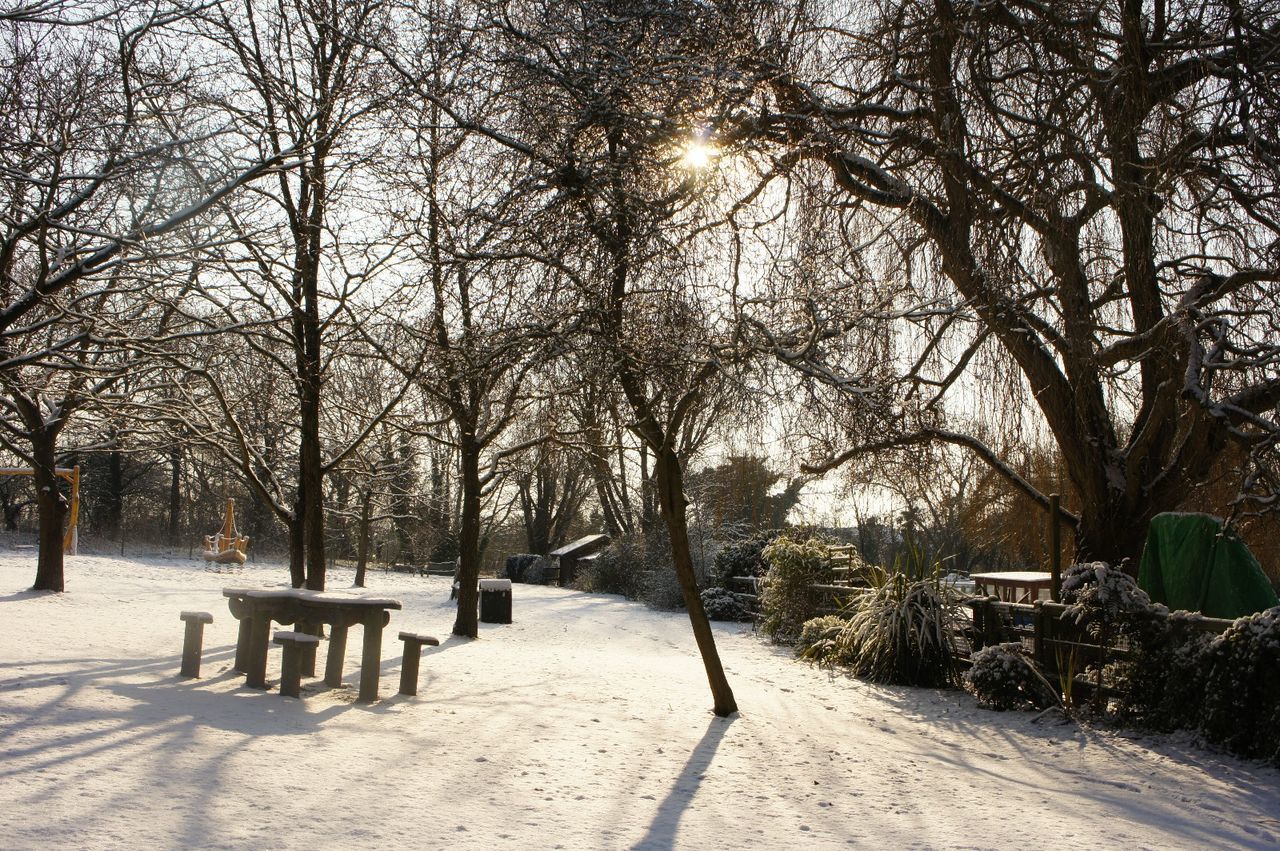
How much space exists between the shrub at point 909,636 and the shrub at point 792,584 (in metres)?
3.56

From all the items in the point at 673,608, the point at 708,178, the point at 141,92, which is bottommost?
the point at 673,608

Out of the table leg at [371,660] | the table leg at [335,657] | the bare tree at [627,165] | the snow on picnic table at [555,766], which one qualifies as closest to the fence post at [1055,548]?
the snow on picnic table at [555,766]

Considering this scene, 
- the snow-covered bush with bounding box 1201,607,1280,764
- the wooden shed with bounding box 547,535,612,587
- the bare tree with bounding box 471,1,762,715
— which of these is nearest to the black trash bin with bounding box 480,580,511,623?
the bare tree with bounding box 471,1,762,715

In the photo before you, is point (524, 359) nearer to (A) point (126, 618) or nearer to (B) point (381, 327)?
(B) point (381, 327)

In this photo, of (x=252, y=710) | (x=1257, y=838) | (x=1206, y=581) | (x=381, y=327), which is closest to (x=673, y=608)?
(x=381, y=327)

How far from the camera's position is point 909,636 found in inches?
436

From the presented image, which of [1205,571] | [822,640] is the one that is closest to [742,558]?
[822,640]

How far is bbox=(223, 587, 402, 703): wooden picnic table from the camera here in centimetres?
812

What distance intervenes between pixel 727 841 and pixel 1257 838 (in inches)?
110

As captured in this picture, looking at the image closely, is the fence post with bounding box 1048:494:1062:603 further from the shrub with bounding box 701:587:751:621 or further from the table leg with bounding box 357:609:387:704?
the shrub with bounding box 701:587:751:621

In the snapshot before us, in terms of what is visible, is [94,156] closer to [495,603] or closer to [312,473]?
[312,473]

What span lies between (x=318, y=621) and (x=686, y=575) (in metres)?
3.17

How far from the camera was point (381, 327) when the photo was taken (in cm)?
1286

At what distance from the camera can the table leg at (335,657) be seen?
850 cm
